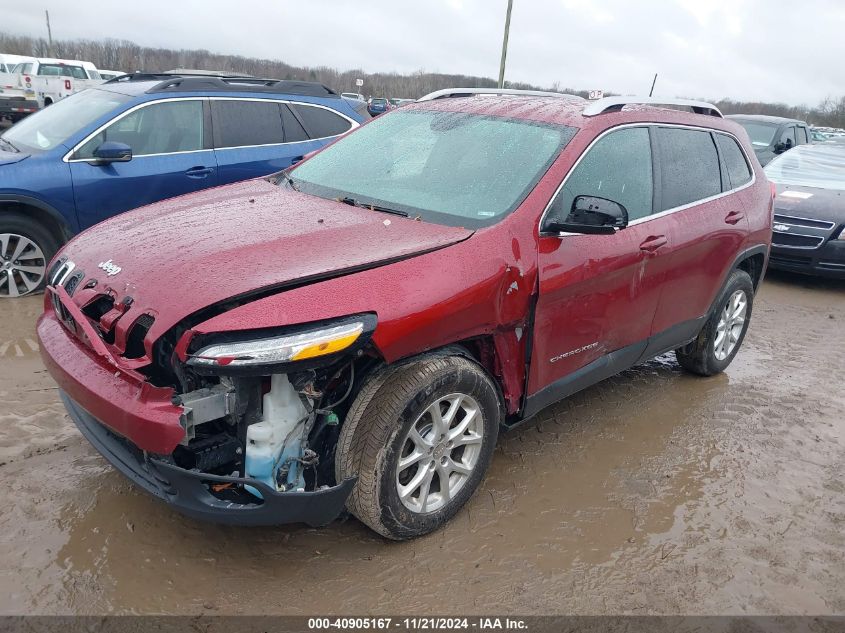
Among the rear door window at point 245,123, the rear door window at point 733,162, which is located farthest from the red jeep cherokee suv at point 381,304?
the rear door window at point 245,123

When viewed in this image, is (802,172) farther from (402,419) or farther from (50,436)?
(50,436)

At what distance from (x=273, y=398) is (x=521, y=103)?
2.24m

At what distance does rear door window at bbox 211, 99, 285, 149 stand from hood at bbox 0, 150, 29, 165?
1487 millimetres

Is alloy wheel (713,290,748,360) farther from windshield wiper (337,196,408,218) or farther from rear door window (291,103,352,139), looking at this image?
rear door window (291,103,352,139)

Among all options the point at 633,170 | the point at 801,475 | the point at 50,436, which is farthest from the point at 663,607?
the point at 50,436

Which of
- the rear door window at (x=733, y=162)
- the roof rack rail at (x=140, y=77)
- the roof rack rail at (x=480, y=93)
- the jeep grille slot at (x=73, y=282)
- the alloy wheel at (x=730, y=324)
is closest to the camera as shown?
the jeep grille slot at (x=73, y=282)

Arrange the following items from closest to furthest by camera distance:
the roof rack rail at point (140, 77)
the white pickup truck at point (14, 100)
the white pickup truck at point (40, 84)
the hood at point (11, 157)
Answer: the hood at point (11, 157), the roof rack rail at point (140, 77), the white pickup truck at point (14, 100), the white pickup truck at point (40, 84)

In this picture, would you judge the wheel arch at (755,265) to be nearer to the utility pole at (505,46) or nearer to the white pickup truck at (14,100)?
the white pickup truck at (14,100)

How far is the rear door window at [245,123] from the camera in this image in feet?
19.2

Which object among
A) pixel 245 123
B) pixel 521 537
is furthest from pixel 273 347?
pixel 245 123

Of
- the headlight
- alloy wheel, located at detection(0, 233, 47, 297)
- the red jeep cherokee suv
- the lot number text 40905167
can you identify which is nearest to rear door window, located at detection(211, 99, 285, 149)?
alloy wheel, located at detection(0, 233, 47, 297)

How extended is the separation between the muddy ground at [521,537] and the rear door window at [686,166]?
4.57 feet

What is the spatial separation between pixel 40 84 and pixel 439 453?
19.1 metres

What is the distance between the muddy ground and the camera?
250 cm
